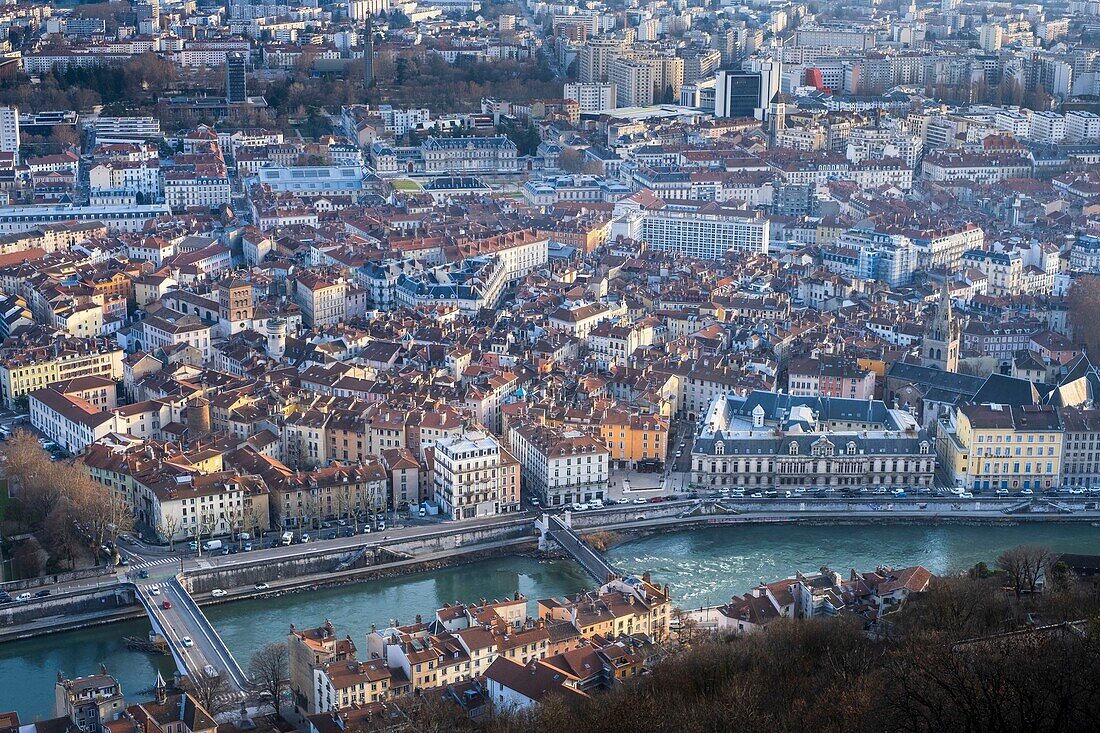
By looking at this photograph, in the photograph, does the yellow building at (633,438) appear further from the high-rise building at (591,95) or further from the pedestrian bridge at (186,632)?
the high-rise building at (591,95)

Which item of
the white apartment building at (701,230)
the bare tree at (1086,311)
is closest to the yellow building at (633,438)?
the bare tree at (1086,311)

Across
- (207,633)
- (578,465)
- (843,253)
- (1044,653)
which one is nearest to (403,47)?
(843,253)

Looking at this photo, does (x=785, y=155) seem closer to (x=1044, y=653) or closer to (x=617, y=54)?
(x=617, y=54)

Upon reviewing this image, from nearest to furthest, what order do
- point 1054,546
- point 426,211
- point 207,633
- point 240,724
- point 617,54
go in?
point 240,724 < point 207,633 < point 1054,546 < point 426,211 < point 617,54

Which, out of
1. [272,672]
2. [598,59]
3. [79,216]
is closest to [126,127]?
[79,216]

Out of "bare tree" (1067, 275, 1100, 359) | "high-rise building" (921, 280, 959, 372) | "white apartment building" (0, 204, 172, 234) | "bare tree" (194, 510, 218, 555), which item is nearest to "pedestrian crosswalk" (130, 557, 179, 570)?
"bare tree" (194, 510, 218, 555)

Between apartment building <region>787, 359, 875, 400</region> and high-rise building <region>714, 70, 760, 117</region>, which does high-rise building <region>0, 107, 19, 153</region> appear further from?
apartment building <region>787, 359, 875, 400</region>
